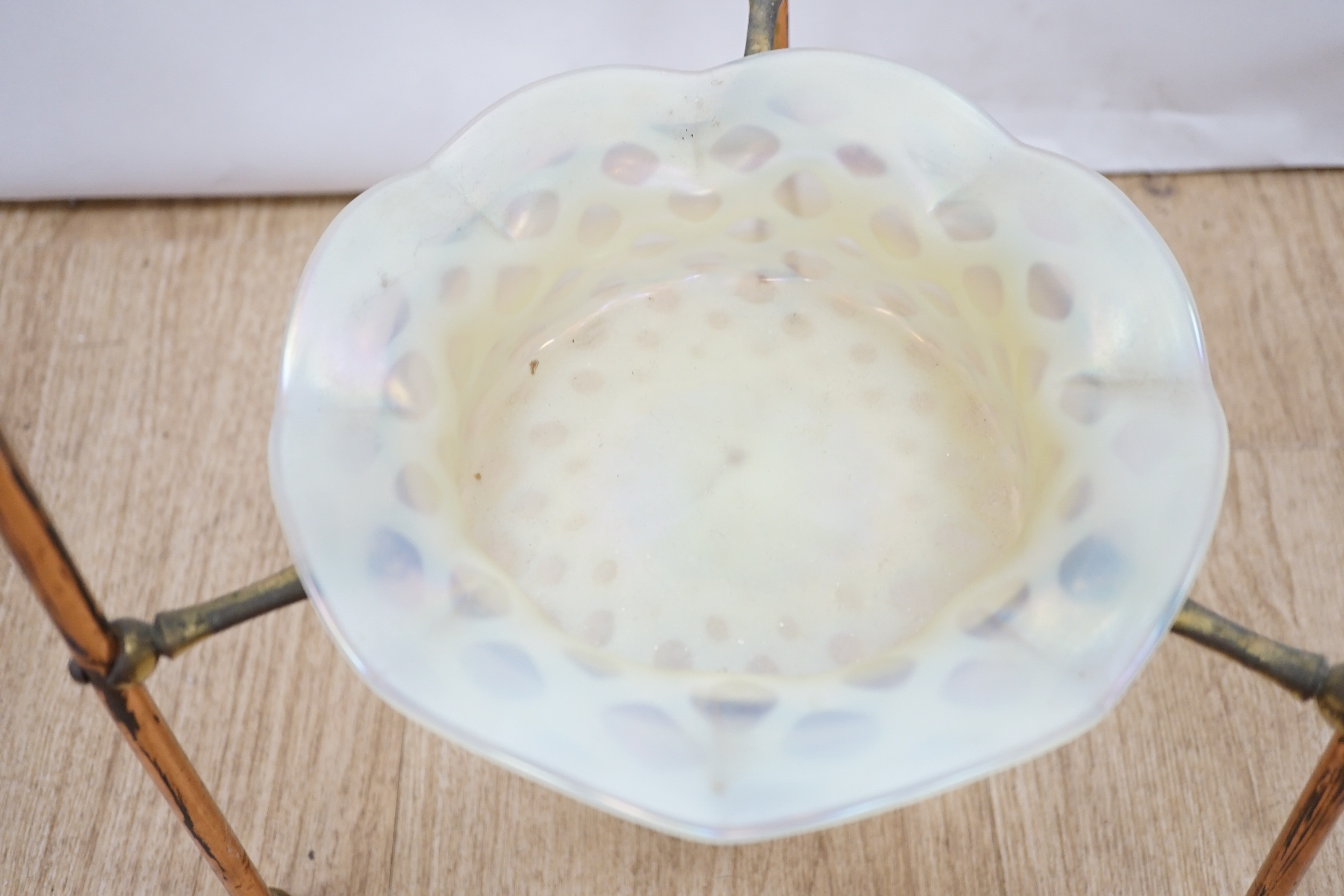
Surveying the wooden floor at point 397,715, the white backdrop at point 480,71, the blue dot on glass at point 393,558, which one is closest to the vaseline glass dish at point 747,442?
the blue dot on glass at point 393,558

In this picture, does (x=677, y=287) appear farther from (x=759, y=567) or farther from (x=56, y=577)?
(x=56, y=577)

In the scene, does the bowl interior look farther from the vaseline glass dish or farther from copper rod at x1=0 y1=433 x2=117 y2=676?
copper rod at x1=0 y1=433 x2=117 y2=676

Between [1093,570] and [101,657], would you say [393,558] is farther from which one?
[1093,570]

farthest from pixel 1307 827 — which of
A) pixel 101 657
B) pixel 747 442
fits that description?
pixel 101 657

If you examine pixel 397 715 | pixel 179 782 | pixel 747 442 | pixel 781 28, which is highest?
pixel 781 28

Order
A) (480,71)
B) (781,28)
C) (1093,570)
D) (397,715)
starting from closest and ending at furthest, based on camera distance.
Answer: (1093,570) → (781,28) → (397,715) → (480,71)
